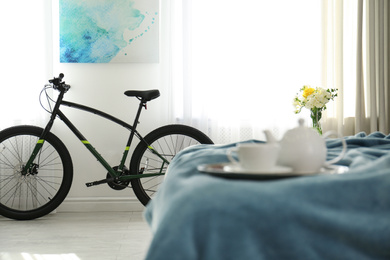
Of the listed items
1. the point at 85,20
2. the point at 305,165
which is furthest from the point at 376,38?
the point at 305,165

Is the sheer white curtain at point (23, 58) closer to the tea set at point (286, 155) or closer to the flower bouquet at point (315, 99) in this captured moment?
the flower bouquet at point (315, 99)

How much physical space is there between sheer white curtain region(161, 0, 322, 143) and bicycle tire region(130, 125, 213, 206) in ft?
0.64

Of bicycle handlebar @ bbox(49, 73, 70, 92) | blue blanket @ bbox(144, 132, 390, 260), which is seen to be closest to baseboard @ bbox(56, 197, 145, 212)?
bicycle handlebar @ bbox(49, 73, 70, 92)

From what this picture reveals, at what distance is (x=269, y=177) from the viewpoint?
102 cm

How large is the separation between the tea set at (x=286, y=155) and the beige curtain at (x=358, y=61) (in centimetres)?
273

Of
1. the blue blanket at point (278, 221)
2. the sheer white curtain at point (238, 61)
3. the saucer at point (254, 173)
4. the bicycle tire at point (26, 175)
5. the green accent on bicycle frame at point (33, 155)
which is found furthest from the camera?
the sheer white curtain at point (238, 61)

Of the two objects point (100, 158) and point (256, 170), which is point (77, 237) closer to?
point (100, 158)

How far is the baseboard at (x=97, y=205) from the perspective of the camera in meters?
3.80

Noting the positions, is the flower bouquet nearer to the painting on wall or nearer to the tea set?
the painting on wall

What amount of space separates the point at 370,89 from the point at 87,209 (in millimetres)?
2402

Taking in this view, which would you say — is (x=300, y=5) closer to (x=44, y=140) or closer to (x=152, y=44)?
(x=152, y=44)

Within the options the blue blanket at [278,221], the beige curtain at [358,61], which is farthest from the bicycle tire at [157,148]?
the blue blanket at [278,221]

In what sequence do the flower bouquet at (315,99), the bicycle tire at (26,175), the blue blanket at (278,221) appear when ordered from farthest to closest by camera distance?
the bicycle tire at (26,175) < the flower bouquet at (315,99) < the blue blanket at (278,221)

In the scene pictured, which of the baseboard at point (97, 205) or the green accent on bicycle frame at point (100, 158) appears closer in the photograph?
the green accent on bicycle frame at point (100, 158)
